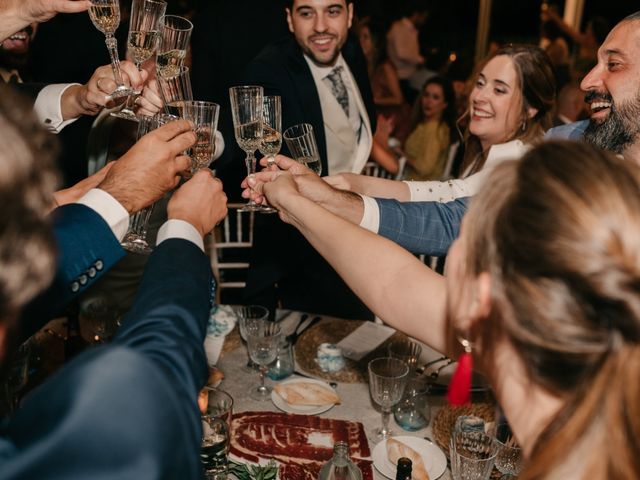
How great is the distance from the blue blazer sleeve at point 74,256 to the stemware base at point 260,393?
79 cm

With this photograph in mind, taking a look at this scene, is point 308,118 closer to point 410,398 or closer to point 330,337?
point 330,337

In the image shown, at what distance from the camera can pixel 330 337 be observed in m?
2.35

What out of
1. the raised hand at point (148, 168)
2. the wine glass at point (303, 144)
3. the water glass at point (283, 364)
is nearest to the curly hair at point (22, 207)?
the raised hand at point (148, 168)

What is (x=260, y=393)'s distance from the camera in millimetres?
2033

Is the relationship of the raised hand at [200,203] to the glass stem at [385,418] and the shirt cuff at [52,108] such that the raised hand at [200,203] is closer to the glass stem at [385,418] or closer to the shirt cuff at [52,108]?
the glass stem at [385,418]

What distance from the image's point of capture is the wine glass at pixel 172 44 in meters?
1.99

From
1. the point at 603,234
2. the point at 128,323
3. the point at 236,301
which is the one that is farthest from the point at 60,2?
the point at 236,301

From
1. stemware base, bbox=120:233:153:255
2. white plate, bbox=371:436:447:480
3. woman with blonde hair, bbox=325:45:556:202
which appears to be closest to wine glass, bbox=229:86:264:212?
stemware base, bbox=120:233:153:255

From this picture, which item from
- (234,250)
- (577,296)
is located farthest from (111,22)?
(234,250)

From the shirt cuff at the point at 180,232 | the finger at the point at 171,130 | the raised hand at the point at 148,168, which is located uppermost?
the finger at the point at 171,130

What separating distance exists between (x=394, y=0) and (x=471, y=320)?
9558mm

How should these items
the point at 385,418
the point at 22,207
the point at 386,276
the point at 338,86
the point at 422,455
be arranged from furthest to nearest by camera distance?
the point at 338,86 → the point at 385,418 → the point at 422,455 → the point at 386,276 → the point at 22,207

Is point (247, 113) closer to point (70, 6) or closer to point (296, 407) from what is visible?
point (70, 6)

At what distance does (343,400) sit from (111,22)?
1.41 meters
